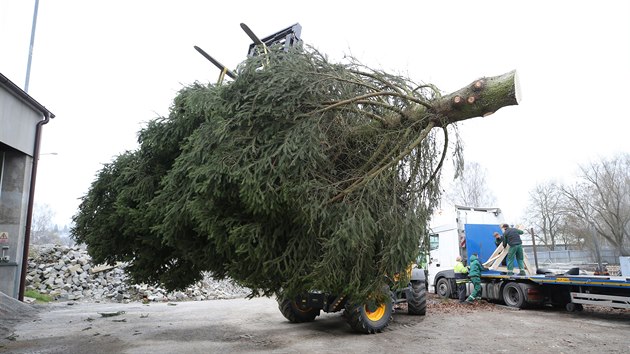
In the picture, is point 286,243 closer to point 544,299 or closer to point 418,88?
point 418,88

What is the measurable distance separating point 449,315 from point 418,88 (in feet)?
25.4

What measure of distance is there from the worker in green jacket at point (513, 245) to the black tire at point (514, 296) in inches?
17.4

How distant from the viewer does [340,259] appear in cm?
511

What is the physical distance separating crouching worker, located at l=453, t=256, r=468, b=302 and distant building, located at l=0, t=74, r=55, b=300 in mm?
13337

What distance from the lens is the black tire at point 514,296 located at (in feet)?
40.1

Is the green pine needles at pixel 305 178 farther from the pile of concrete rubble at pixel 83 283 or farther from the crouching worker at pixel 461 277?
the pile of concrete rubble at pixel 83 283

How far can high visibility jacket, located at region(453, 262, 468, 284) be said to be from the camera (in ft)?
45.6

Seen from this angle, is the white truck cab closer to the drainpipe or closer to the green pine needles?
the green pine needles

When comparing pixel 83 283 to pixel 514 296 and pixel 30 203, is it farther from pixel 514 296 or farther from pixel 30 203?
pixel 514 296

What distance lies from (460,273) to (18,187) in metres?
14.0

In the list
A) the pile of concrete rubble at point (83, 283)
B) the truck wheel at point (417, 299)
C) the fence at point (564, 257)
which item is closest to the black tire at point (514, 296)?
the truck wheel at point (417, 299)

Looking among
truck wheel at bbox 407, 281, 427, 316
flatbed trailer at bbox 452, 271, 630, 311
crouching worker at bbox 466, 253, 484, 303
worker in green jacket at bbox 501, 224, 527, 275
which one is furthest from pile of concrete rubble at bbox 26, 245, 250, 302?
worker in green jacket at bbox 501, 224, 527, 275

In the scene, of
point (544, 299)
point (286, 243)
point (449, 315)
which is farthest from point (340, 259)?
point (544, 299)

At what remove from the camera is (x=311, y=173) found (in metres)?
5.14
